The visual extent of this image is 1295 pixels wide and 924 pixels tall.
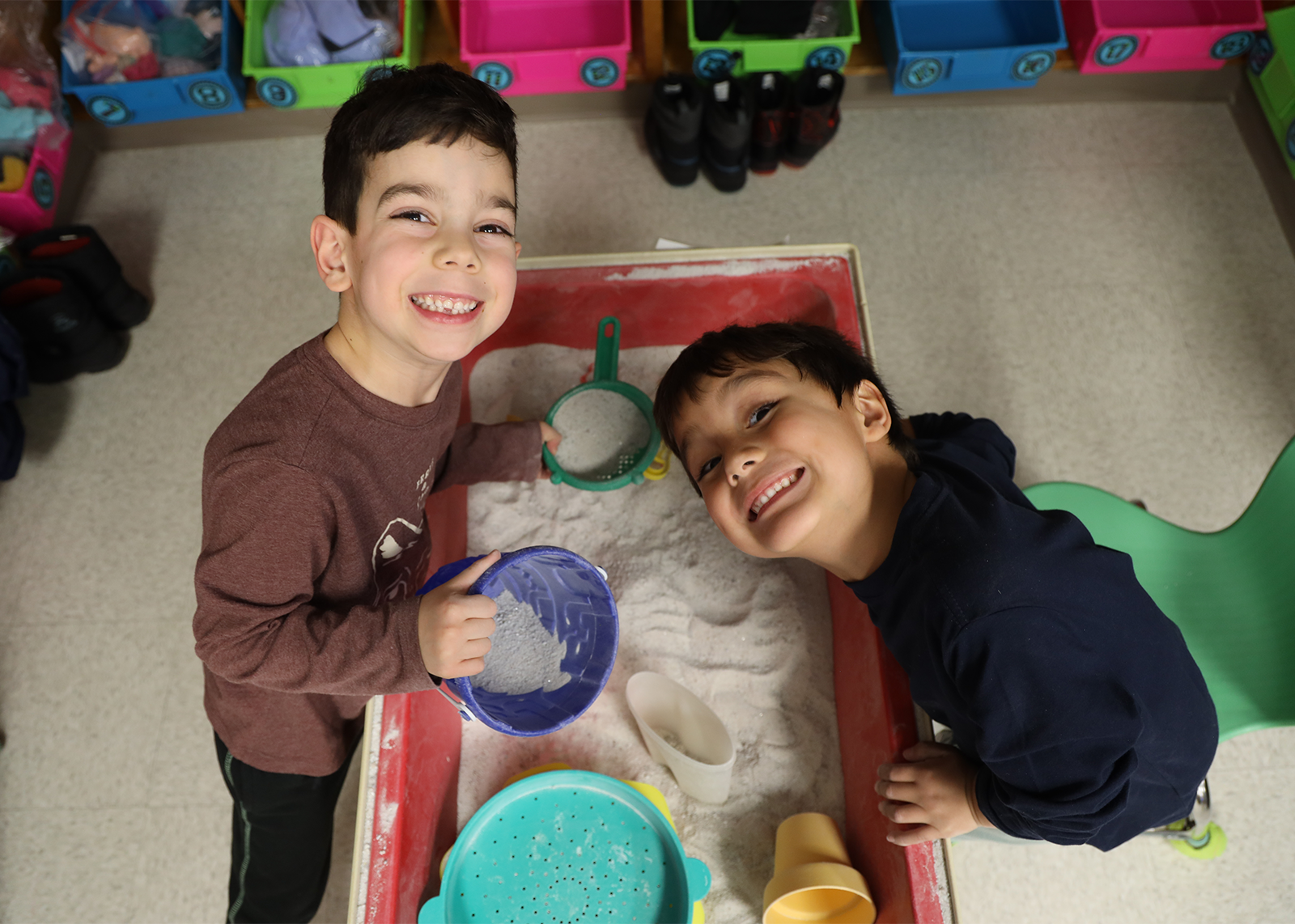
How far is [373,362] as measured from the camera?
2.98ft

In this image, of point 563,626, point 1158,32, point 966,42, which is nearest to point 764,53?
point 966,42

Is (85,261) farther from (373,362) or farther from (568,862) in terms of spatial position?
(568,862)

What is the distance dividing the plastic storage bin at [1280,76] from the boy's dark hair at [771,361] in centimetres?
127

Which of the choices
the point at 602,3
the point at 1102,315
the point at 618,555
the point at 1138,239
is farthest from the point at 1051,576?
the point at 602,3

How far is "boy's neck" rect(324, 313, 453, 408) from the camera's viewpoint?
2.93 ft

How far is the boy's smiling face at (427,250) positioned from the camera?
82 centimetres

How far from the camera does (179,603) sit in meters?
1.48

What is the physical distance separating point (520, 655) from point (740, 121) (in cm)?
115

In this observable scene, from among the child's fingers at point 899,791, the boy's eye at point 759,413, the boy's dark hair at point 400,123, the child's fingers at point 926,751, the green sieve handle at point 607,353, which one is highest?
the boy's dark hair at point 400,123

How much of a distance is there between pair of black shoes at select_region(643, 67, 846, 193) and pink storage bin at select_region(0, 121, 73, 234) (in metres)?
1.23

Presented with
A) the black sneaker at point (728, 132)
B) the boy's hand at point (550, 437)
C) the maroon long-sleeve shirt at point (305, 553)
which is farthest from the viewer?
the black sneaker at point (728, 132)

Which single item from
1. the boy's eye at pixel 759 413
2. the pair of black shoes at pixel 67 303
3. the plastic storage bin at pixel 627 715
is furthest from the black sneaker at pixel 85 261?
the boy's eye at pixel 759 413

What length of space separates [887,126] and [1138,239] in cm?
60

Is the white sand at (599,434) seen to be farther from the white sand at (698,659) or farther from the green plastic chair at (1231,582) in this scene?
the green plastic chair at (1231,582)
